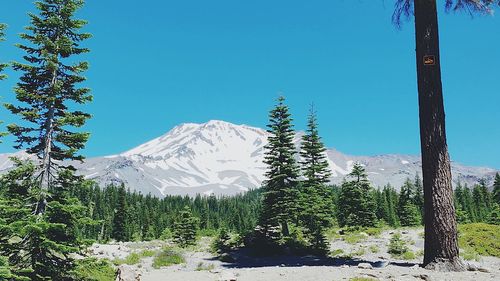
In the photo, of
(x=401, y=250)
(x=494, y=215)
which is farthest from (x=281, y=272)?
(x=494, y=215)

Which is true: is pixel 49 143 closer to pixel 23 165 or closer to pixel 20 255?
pixel 23 165

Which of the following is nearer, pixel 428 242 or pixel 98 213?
pixel 428 242

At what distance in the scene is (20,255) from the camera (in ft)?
36.8

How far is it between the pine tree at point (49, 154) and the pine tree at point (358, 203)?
33.1 meters

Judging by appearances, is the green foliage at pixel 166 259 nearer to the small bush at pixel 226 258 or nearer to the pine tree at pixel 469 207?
the small bush at pixel 226 258

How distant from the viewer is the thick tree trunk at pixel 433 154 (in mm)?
8789

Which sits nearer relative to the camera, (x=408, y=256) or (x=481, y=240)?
(x=481, y=240)

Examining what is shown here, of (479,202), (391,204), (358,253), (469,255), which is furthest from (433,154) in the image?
(479,202)

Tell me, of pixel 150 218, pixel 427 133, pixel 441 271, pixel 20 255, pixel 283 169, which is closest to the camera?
pixel 441 271

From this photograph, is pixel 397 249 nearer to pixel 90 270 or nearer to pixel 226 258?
pixel 226 258

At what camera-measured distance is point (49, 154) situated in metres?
12.0

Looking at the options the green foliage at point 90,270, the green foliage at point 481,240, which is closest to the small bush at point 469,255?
the green foliage at point 481,240

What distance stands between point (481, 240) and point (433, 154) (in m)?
10.2

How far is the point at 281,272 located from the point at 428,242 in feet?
11.5
